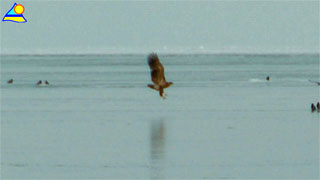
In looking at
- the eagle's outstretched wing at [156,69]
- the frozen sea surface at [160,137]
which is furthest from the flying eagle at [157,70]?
the frozen sea surface at [160,137]

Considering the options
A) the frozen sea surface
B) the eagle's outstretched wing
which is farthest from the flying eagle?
the frozen sea surface

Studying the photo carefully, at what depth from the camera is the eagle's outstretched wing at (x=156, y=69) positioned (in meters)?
19.5

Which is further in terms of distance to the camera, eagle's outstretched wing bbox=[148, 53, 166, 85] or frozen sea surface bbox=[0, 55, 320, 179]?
eagle's outstretched wing bbox=[148, 53, 166, 85]

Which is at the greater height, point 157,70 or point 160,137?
point 157,70

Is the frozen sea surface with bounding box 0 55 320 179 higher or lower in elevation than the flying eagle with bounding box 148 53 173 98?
lower

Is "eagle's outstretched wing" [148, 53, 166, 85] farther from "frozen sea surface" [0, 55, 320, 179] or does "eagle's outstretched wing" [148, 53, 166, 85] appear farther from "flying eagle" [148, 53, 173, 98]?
"frozen sea surface" [0, 55, 320, 179]

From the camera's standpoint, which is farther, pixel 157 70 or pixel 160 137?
pixel 157 70

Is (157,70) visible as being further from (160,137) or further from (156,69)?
(160,137)

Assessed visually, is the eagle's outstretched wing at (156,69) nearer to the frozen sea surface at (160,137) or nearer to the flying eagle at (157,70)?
the flying eagle at (157,70)

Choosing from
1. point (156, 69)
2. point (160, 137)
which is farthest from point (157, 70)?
point (160, 137)

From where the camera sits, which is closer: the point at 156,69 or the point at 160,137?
the point at 160,137

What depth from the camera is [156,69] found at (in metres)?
20.0

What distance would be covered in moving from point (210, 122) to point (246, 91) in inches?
489

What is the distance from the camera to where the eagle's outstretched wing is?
19.5 metres
